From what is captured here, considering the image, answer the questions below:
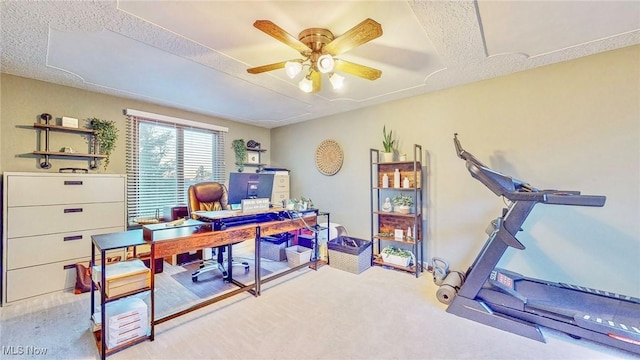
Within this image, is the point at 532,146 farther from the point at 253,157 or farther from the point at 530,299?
the point at 253,157

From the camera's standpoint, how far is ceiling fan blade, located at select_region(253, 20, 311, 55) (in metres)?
1.52

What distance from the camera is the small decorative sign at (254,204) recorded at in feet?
8.78

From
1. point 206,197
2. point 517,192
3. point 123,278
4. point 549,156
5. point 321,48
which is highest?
point 321,48

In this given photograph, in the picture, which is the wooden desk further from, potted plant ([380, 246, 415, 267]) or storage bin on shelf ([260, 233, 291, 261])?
potted plant ([380, 246, 415, 267])

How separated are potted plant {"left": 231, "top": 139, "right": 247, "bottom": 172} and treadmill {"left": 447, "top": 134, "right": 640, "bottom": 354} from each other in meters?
3.88

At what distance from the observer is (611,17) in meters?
1.85

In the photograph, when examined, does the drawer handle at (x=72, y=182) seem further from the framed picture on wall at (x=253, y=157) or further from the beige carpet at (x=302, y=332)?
the framed picture on wall at (x=253, y=157)

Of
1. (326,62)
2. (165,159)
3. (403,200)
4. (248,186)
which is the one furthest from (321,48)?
(165,159)

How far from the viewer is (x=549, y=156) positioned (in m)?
2.63

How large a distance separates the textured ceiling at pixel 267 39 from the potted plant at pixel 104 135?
425mm

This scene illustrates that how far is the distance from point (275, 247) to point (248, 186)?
150 cm

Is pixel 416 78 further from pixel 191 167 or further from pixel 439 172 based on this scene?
pixel 191 167

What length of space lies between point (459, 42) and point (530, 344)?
251cm

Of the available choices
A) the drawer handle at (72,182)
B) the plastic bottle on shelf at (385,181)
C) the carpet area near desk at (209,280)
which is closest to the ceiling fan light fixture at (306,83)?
the plastic bottle on shelf at (385,181)
